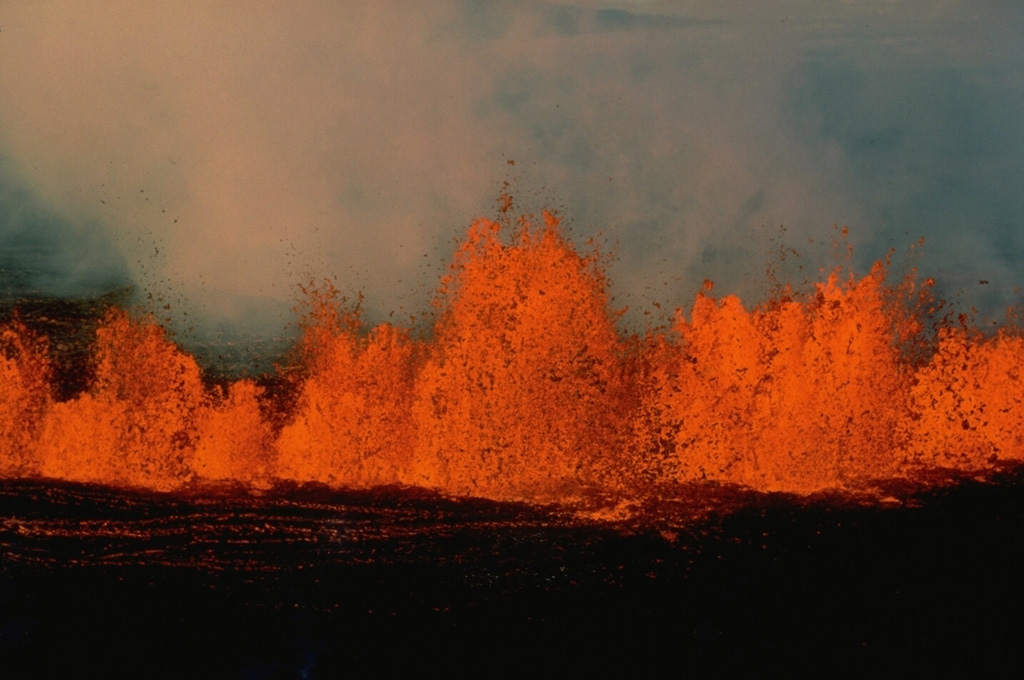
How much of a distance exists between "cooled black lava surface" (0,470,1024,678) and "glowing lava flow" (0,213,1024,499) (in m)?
1.75

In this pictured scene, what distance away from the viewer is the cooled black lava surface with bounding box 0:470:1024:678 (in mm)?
19500

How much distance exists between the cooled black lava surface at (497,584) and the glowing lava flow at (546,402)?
1.75 metres

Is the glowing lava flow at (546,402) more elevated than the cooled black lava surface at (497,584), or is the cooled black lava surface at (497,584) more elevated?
the glowing lava flow at (546,402)

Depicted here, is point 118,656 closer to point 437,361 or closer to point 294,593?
point 294,593

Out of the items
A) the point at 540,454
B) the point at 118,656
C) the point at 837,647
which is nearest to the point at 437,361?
the point at 540,454

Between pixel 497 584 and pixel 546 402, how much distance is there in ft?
26.7

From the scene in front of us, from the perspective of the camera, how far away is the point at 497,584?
21.7 metres

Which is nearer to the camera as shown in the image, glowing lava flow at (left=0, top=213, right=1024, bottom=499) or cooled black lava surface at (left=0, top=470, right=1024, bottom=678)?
cooled black lava surface at (left=0, top=470, right=1024, bottom=678)

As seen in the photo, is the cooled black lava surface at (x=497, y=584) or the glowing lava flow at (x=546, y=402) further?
the glowing lava flow at (x=546, y=402)

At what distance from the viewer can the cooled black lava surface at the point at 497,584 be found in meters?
19.5

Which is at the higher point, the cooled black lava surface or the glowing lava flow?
the glowing lava flow

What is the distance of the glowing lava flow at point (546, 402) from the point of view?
89.0 ft

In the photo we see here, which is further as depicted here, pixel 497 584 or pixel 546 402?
pixel 546 402

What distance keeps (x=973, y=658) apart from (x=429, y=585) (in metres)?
13.2
